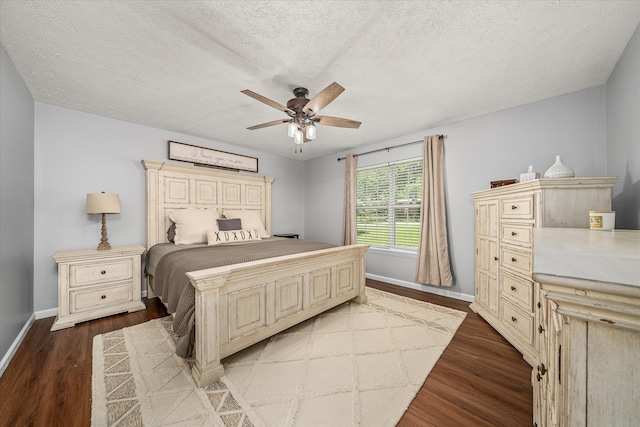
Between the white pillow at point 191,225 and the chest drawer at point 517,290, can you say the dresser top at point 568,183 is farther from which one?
the white pillow at point 191,225

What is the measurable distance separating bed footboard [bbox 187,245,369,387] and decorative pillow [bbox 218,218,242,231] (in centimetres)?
174

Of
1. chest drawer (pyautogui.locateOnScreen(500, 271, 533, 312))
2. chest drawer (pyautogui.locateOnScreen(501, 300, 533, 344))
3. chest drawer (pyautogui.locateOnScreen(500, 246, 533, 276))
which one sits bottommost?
chest drawer (pyautogui.locateOnScreen(501, 300, 533, 344))

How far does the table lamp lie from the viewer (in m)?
2.73

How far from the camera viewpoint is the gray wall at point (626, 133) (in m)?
1.75

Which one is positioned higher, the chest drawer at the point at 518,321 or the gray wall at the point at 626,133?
the gray wall at the point at 626,133

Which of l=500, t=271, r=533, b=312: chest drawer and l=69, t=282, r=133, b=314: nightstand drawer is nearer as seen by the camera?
l=500, t=271, r=533, b=312: chest drawer

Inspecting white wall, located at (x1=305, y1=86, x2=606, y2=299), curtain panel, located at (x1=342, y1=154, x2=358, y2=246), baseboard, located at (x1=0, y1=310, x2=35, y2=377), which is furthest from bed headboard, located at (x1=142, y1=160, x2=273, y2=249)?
white wall, located at (x1=305, y1=86, x2=606, y2=299)

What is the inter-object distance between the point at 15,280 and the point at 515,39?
4590 mm

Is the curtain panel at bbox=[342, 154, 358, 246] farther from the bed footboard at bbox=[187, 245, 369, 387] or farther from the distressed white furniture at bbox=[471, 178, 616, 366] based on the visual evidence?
the distressed white furniture at bbox=[471, 178, 616, 366]

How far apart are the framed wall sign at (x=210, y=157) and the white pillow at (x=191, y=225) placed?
2.95ft

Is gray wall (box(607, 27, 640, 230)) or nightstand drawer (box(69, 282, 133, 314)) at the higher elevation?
gray wall (box(607, 27, 640, 230))

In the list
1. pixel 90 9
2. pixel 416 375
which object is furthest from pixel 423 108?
pixel 90 9

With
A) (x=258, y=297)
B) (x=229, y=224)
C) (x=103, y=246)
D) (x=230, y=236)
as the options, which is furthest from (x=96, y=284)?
(x=258, y=297)

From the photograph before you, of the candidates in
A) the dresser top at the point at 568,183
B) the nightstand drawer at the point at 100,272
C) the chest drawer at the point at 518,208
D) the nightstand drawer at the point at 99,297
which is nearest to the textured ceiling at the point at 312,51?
the dresser top at the point at 568,183
